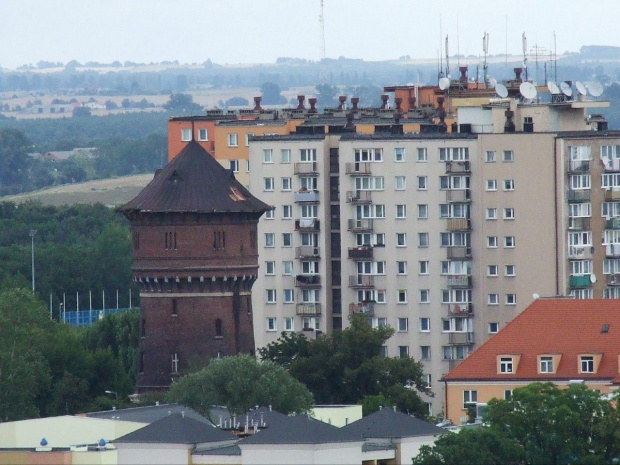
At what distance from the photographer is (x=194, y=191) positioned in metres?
112

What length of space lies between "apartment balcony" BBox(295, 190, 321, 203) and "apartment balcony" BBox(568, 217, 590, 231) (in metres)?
11.6

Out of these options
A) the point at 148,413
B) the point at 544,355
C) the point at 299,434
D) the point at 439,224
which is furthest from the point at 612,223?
the point at 299,434

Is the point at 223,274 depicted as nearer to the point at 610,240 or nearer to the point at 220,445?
the point at 610,240

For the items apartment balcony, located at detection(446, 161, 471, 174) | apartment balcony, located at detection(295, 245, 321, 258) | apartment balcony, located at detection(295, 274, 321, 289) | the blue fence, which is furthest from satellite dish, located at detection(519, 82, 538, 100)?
the blue fence

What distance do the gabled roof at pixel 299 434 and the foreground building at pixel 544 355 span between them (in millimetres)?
23897

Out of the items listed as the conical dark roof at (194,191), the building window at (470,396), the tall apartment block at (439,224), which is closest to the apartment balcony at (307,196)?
the tall apartment block at (439,224)

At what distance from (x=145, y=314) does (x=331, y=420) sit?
18972 mm

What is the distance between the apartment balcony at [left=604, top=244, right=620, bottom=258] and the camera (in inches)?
5143

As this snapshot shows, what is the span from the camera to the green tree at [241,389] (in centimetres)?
9550

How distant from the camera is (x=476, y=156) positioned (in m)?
130

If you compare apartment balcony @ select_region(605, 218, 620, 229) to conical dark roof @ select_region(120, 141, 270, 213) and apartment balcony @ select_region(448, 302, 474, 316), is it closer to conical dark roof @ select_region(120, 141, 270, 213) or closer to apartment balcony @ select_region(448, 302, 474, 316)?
apartment balcony @ select_region(448, 302, 474, 316)

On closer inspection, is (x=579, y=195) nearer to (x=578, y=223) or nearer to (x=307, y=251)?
(x=578, y=223)

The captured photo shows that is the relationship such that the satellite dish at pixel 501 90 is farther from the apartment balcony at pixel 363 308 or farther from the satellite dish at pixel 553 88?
the apartment balcony at pixel 363 308

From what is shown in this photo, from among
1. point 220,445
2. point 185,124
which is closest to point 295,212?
point 185,124
